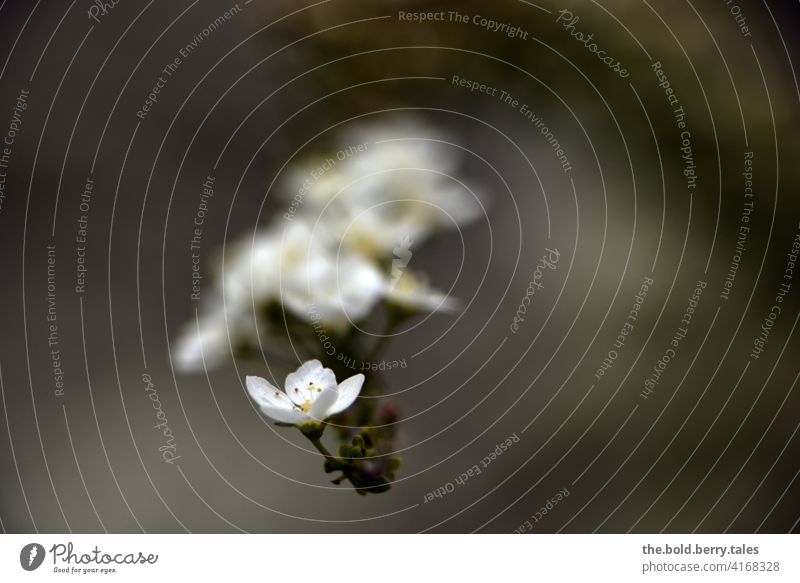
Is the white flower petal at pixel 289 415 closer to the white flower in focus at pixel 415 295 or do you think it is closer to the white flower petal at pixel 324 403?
the white flower petal at pixel 324 403

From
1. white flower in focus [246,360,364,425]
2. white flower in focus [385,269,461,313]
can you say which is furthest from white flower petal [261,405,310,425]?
white flower in focus [385,269,461,313]

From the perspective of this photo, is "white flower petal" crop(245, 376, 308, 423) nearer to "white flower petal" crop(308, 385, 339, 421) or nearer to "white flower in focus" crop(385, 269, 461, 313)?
"white flower petal" crop(308, 385, 339, 421)

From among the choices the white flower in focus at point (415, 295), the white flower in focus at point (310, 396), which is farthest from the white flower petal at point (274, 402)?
the white flower in focus at point (415, 295)

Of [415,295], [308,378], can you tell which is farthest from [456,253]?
[308,378]

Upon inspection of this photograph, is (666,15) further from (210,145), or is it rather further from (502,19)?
(210,145)

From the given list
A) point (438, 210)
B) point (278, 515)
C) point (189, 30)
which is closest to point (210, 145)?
point (189, 30)

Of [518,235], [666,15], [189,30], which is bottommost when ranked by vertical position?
[518,235]
